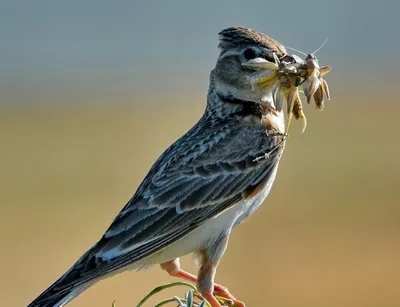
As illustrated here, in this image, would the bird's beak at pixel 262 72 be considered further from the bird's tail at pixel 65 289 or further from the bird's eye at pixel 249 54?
the bird's tail at pixel 65 289

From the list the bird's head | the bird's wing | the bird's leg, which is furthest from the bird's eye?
the bird's leg

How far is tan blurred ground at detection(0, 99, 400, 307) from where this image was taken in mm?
20359

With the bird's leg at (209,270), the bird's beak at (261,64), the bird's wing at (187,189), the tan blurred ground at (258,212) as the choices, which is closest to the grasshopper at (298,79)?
the bird's beak at (261,64)

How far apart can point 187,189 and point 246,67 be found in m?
1.10

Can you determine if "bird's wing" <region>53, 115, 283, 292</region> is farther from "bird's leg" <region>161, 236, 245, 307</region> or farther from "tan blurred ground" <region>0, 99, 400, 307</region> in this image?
"tan blurred ground" <region>0, 99, 400, 307</region>

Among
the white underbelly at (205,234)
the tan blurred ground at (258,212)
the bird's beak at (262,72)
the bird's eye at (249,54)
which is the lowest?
the white underbelly at (205,234)

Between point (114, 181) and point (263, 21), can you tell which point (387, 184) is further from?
point (263, 21)

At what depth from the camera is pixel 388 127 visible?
113 ft

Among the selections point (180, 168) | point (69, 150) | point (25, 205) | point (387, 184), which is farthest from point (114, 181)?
point (180, 168)

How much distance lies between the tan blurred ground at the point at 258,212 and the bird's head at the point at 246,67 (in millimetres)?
9768

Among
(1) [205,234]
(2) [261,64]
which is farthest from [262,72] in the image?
(1) [205,234]

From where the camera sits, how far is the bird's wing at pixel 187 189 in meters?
7.74

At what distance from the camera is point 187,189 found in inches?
324

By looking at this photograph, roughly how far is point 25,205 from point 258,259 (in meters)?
7.63
